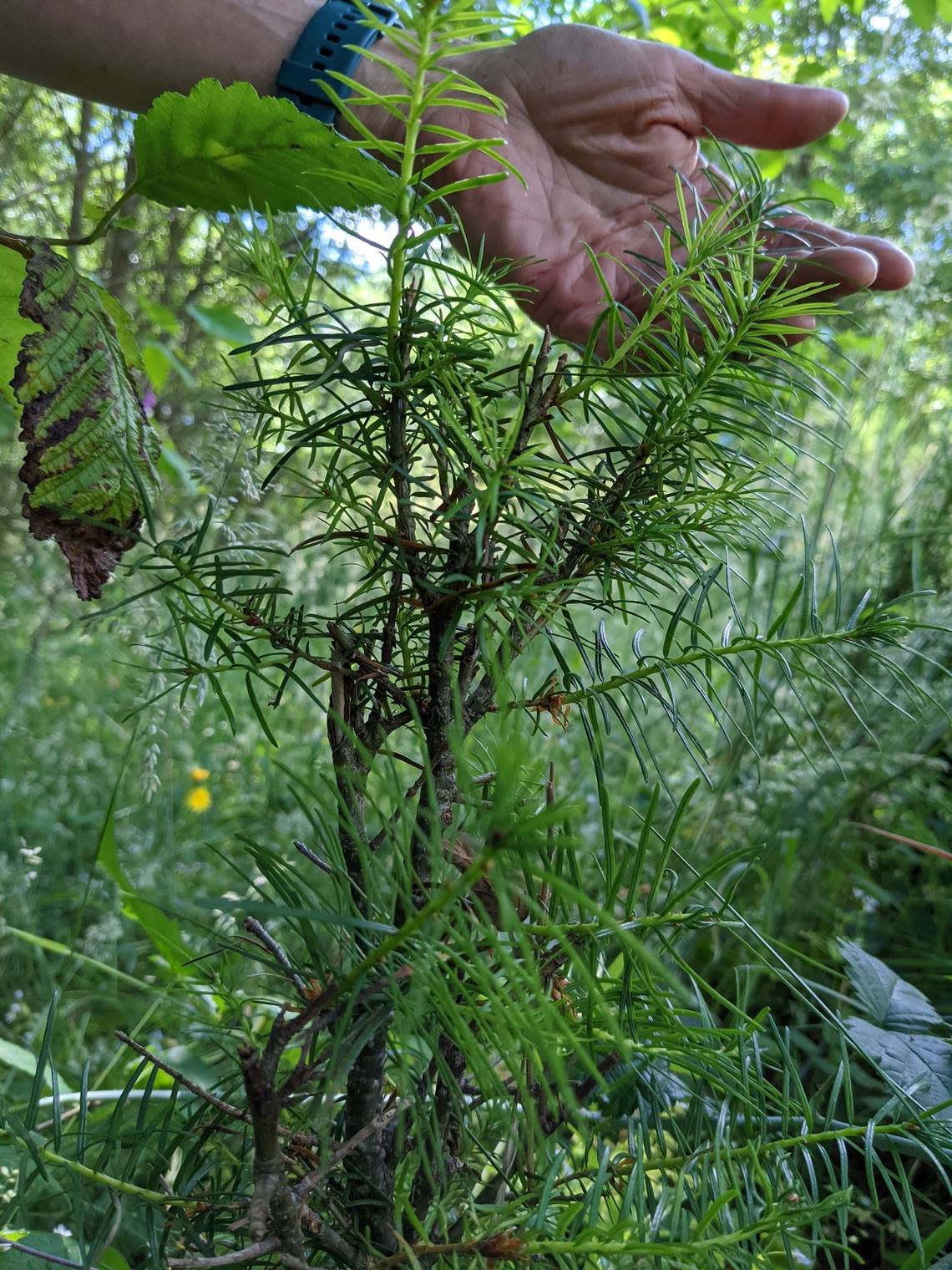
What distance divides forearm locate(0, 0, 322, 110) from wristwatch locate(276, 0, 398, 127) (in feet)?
0.13

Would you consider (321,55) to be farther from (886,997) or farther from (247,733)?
(247,733)

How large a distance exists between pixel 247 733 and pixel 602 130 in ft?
4.93

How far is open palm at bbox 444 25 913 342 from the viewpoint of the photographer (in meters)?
0.81

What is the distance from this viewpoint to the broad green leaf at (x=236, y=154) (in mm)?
444

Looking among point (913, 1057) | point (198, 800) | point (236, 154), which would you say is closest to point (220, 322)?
point (236, 154)

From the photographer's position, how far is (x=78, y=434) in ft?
1.37

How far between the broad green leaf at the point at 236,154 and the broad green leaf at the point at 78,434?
80 mm

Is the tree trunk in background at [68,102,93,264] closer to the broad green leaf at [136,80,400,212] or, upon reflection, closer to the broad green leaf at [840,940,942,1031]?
the broad green leaf at [136,80,400,212]

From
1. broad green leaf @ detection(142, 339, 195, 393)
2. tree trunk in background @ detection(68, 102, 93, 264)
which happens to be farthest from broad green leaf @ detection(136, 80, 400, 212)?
tree trunk in background @ detection(68, 102, 93, 264)

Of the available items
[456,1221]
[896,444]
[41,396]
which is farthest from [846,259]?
[896,444]

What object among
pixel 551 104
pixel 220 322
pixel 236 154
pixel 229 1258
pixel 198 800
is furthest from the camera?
pixel 198 800

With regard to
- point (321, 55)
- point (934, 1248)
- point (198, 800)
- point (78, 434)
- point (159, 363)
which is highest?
point (321, 55)

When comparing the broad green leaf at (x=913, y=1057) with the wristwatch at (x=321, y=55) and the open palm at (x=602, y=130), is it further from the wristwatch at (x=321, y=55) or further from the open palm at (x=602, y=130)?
the wristwatch at (x=321, y=55)

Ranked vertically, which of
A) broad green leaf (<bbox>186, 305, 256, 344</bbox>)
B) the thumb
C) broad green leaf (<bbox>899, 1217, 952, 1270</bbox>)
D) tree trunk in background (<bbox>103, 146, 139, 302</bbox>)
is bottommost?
broad green leaf (<bbox>899, 1217, 952, 1270</bbox>)
